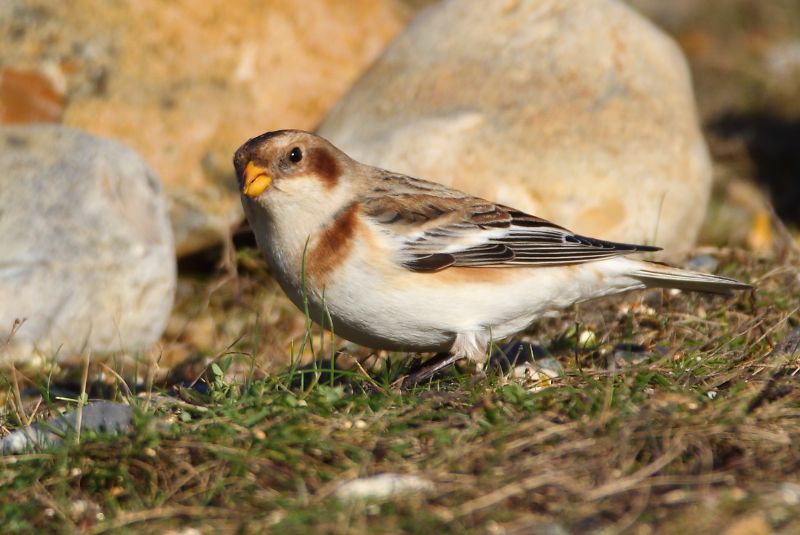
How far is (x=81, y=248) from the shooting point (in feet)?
17.5

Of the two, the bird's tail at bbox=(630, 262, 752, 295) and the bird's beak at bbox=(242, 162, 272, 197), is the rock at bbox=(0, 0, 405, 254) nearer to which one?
the bird's beak at bbox=(242, 162, 272, 197)

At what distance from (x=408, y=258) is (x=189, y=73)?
308 cm

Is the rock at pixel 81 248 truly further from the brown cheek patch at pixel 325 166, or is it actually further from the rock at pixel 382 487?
the rock at pixel 382 487

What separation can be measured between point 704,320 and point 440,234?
1210 mm

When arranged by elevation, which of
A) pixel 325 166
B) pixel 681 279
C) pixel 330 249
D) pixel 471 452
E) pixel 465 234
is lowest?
pixel 681 279

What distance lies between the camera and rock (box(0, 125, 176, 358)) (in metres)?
5.20

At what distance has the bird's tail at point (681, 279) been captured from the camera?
437 cm

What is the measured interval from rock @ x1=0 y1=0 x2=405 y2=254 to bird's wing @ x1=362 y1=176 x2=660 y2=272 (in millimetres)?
1991

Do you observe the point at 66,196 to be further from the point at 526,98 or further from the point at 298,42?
the point at 526,98

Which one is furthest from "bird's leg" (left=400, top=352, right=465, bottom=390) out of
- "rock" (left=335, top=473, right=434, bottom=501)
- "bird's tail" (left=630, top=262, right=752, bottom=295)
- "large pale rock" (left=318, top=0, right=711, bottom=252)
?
"large pale rock" (left=318, top=0, right=711, bottom=252)

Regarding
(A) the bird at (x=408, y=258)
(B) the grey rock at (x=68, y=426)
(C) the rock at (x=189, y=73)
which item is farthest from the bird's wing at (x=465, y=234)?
(C) the rock at (x=189, y=73)

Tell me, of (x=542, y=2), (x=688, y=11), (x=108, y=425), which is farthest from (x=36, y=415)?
(x=688, y=11)

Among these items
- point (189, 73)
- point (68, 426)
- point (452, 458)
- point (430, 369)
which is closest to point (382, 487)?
point (452, 458)

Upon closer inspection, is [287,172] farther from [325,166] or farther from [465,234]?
[465,234]
